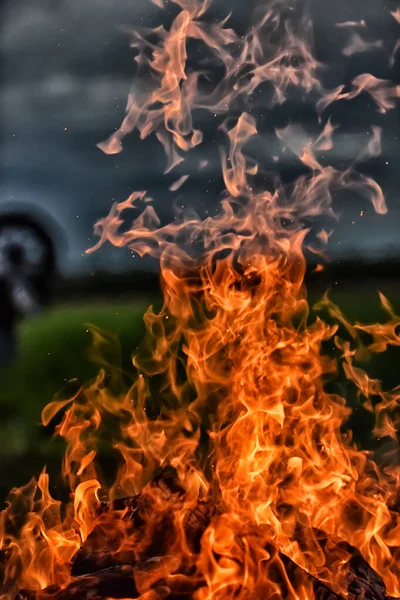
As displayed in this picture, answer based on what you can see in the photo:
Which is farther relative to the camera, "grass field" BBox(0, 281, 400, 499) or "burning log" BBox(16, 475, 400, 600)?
"grass field" BBox(0, 281, 400, 499)

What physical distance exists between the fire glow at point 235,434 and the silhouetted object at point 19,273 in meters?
2.21

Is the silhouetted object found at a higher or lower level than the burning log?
lower

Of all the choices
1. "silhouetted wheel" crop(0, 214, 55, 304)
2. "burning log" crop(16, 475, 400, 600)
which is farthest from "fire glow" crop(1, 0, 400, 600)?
"silhouetted wheel" crop(0, 214, 55, 304)

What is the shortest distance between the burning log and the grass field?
4490 mm

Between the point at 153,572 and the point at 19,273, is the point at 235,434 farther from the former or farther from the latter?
the point at 19,273

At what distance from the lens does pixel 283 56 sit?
632cm

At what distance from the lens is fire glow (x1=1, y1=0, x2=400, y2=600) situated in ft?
13.1

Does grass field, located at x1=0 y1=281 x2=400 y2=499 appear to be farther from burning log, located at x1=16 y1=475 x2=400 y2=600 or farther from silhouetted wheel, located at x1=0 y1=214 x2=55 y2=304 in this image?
burning log, located at x1=16 y1=475 x2=400 y2=600

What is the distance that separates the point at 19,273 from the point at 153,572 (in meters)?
5.79

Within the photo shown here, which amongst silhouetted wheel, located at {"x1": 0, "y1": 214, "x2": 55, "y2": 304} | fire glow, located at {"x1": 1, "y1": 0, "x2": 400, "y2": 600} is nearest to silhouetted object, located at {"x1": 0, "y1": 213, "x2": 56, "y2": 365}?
silhouetted wheel, located at {"x1": 0, "y1": 214, "x2": 55, "y2": 304}

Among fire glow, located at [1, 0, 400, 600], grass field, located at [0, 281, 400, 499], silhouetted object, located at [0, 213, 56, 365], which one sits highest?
fire glow, located at [1, 0, 400, 600]

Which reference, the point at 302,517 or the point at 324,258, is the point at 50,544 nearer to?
the point at 302,517

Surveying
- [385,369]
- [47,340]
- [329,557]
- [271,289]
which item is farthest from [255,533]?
[47,340]

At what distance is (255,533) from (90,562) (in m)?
0.90
